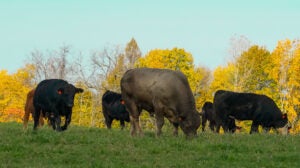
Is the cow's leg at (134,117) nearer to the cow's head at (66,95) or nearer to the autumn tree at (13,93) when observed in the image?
the cow's head at (66,95)

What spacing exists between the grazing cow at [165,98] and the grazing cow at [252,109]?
7853 mm

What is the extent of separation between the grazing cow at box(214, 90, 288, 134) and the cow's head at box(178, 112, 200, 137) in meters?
8.06

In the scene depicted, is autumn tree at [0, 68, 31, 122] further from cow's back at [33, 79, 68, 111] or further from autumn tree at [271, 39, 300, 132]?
cow's back at [33, 79, 68, 111]

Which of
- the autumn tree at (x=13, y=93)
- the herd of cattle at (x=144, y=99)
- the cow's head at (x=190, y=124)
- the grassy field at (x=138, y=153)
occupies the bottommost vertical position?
the grassy field at (x=138, y=153)

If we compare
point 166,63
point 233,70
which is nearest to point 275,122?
point 166,63

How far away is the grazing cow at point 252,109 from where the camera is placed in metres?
26.5

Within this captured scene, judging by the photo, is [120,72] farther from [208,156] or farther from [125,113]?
[208,156]

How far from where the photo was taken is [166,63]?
68688mm

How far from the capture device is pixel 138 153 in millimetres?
14555

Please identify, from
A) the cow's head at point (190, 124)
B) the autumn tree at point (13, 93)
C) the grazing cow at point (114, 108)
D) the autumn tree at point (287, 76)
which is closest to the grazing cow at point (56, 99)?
the cow's head at point (190, 124)

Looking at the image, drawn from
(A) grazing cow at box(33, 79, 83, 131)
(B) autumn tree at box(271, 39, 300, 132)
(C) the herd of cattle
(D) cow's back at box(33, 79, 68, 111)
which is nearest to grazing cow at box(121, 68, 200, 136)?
(C) the herd of cattle

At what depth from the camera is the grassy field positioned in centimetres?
1324

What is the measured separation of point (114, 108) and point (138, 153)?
20.6 metres

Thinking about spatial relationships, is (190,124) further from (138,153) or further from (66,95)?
(66,95)
